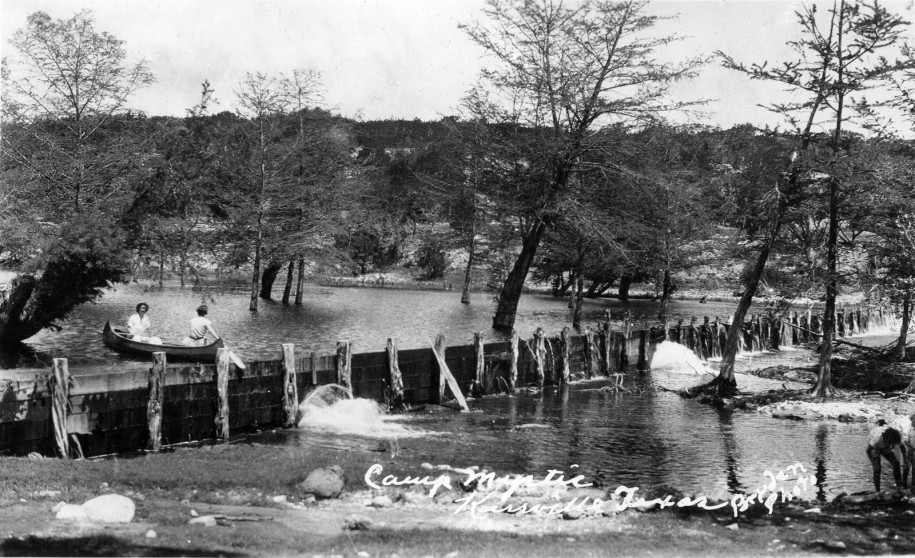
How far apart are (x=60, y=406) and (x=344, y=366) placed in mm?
7749

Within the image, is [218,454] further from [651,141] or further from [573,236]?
[573,236]

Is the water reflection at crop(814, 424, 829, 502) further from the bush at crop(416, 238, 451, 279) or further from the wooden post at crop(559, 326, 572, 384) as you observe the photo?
the bush at crop(416, 238, 451, 279)

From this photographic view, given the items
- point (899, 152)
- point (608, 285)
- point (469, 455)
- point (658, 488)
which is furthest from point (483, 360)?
point (608, 285)

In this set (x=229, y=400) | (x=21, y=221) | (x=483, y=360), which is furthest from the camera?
(x=21, y=221)

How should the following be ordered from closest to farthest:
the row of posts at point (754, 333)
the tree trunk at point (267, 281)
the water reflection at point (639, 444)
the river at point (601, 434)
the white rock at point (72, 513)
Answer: the white rock at point (72, 513) < the water reflection at point (639, 444) < the river at point (601, 434) < the row of posts at point (754, 333) < the tree trunk at point (267, 281)

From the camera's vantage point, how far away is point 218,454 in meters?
15.0

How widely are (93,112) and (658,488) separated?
30663mm

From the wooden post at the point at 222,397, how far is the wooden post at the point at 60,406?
347 cm

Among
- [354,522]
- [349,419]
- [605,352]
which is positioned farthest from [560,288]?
[354,522]

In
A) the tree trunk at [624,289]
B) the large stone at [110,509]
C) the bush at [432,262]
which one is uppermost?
the bush at [432,262]

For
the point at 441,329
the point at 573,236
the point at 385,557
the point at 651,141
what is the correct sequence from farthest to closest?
the point at 441,329, the point at 573,236, the point at 651,141, the point at 385,557

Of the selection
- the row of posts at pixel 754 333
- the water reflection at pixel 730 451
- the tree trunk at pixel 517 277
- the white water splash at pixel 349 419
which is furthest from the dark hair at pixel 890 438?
the tree trunk at pixel 517 277

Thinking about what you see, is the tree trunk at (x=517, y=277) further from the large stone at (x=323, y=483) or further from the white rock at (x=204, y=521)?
the white rock at (x=204, y=521)

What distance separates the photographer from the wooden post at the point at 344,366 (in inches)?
826
